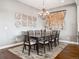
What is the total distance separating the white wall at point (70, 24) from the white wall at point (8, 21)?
11.5 ft

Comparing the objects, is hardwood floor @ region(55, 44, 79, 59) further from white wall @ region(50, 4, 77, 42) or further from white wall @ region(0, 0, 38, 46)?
white wall @ region(0, 0, 38, 46)

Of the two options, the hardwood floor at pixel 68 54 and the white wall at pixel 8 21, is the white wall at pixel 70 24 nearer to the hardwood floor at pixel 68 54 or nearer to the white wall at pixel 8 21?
the hardwood floor at pixel 68 54

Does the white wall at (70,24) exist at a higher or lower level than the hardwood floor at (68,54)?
higher

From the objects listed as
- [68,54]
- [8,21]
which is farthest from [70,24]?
[8,21]

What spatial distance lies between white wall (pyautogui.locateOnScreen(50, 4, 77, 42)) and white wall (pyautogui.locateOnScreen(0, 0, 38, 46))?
3493 mm

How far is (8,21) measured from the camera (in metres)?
4.81

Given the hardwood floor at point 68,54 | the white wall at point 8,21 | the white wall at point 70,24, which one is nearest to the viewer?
the hardwood floor at point 68,54

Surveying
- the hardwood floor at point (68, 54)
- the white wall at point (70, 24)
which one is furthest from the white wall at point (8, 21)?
the white wall at point (70, 24)

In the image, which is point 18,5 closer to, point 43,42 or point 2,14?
point 2,14

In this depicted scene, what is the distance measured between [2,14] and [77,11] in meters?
4.82

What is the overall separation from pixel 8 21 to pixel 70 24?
4461 millimetres

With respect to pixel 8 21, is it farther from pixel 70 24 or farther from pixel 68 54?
pixel 70 24

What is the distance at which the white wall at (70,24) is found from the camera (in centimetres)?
585

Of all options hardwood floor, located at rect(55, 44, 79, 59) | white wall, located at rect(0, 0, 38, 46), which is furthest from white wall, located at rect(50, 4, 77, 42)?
white wall, located at rect(0, 0, 38, 46)
